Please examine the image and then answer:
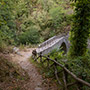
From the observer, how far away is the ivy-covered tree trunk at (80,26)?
18.9ft

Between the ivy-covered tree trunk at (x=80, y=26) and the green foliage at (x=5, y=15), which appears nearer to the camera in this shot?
the green foliage at (x=5, y=15)

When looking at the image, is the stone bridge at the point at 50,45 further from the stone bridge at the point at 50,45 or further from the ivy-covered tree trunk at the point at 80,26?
the ivy-covered tree trunk at the point at 80,26

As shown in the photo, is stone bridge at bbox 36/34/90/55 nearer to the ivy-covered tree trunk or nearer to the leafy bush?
the ivy-covered tree trunk

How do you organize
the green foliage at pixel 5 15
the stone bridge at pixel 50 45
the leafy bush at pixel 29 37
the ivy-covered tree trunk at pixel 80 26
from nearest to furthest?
the green foliage at pixel 5 15 → the ivy-covered tree trunk at pixel 80 26 → the stone bridge at pixel 50 45 → the leafy bush at pixel 29 37

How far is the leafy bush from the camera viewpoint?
19.5 meters

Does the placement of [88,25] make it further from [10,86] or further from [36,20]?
[36,20]

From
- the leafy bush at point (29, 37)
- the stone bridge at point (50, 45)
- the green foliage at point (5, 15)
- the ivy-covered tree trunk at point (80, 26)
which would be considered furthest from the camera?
the leafy bush at point (29, 37)

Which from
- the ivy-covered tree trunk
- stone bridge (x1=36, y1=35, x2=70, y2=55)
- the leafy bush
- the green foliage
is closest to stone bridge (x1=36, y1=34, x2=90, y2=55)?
stone bridge (x1=36, y1=35, x2=70, y2=55)

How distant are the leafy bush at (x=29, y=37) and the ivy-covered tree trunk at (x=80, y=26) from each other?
13.6 m

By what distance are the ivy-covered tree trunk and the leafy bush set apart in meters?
13.6

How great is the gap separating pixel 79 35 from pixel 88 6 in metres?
1.80

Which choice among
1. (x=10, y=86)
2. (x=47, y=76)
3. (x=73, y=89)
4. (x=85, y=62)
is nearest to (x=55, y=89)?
(x=73, y=89)

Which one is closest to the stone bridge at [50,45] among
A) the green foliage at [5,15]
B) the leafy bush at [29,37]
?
the green foliage at [5,15]

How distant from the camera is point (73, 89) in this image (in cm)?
396
